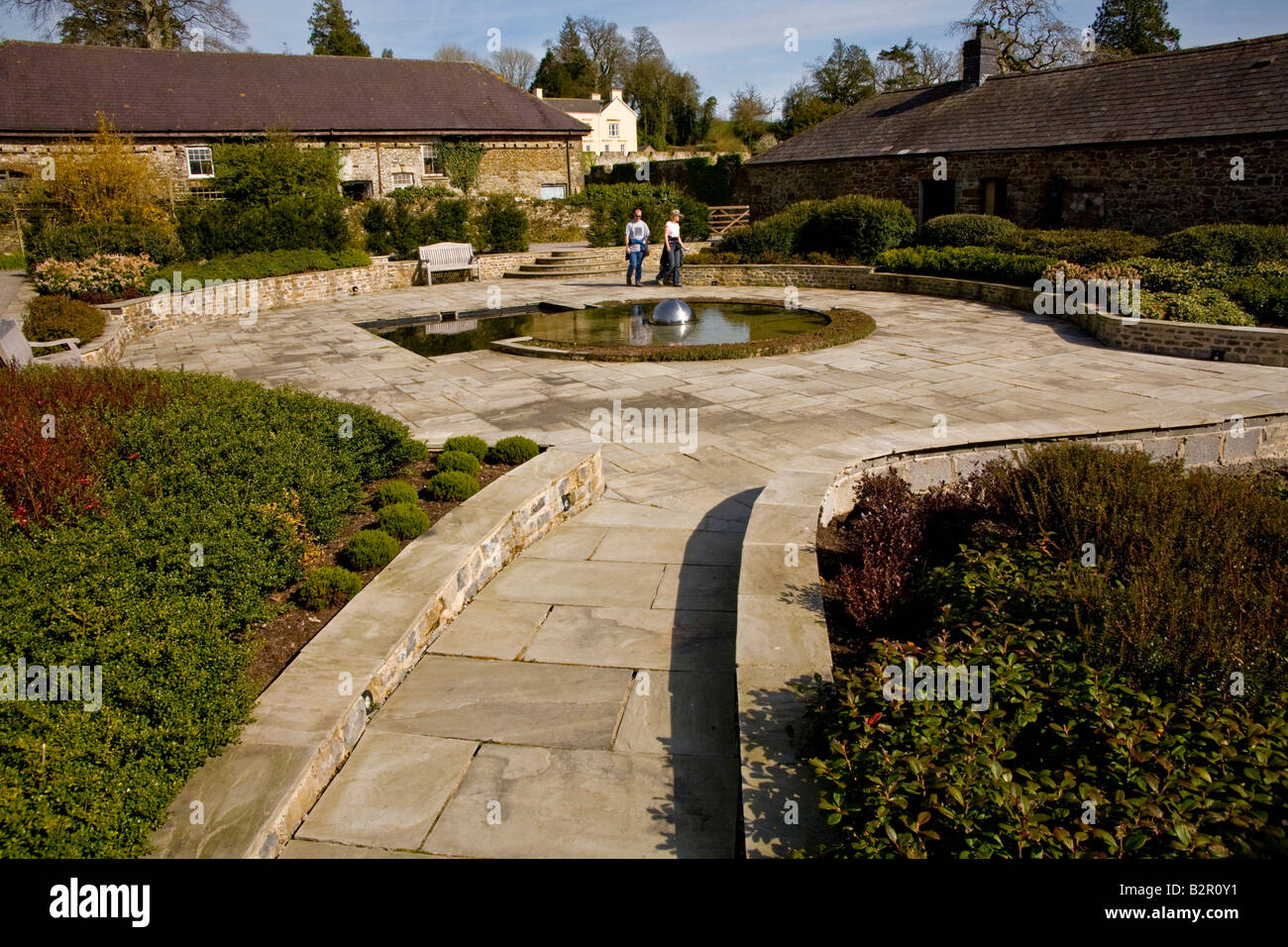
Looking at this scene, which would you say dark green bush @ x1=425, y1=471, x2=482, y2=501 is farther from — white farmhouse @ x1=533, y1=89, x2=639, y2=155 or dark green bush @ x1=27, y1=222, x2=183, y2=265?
white farmhouse @ x1=533, y1=89, x2=639, y2=155

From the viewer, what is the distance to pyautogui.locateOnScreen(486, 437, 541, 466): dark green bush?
23.4 ft

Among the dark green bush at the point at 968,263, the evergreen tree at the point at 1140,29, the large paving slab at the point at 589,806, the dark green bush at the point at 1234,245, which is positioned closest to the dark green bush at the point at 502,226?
the dark green bush at the point at 968,263

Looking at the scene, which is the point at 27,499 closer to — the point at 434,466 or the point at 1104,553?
the point at 434,466

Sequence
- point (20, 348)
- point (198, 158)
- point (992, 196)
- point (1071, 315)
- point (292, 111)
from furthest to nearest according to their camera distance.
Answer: point (292, 111)
point (198, 158)
point (992, 196)
point (1071, 315)
point (20, 348)

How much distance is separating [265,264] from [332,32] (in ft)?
139

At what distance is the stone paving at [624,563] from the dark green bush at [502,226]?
11.6 meters

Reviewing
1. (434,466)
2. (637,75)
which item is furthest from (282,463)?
(637,75)

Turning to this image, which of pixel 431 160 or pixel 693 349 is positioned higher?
pixel 431 160

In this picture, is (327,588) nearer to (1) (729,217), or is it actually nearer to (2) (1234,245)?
(2) (1234,245)

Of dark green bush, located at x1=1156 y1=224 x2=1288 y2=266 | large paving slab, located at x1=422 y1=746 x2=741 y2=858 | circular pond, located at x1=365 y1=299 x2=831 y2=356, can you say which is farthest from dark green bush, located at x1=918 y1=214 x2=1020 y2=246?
large paving slab, located at x1=422 y1=746 x2=741 y2=858

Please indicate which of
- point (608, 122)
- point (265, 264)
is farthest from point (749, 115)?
point (265, 264)

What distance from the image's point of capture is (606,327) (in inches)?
591

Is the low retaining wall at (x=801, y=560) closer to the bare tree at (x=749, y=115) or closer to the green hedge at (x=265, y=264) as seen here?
the green hedge at (x=265, y=264)

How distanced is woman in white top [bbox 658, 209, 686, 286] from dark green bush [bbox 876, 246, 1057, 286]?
4.56 meters
